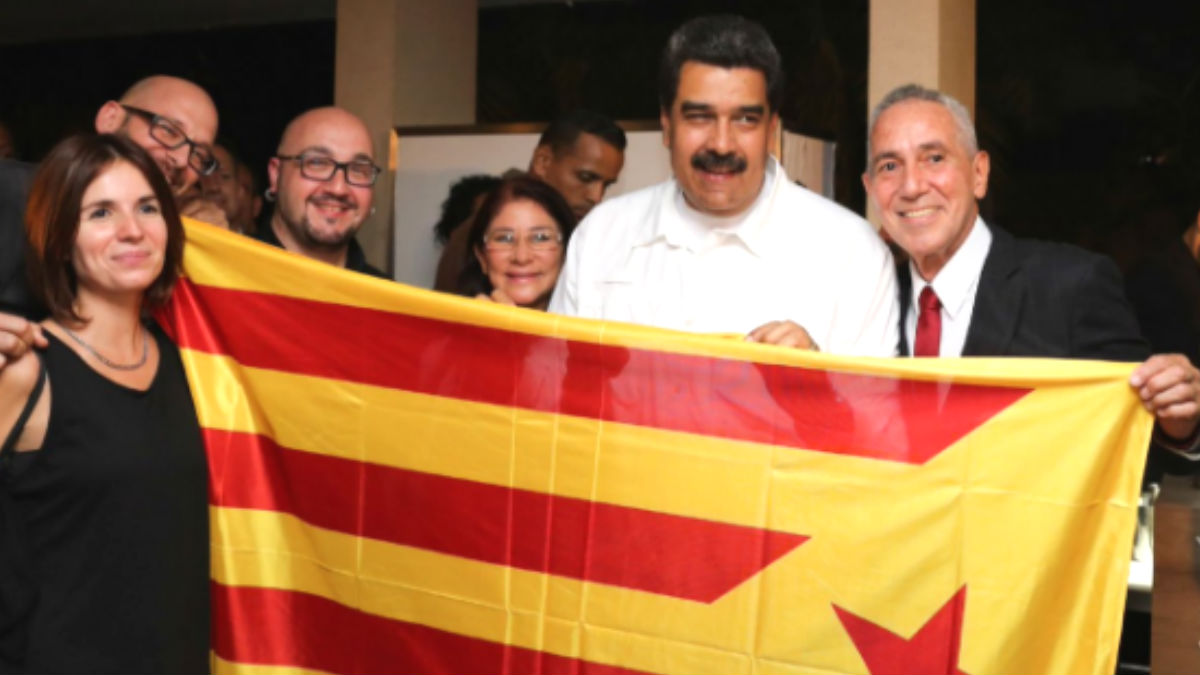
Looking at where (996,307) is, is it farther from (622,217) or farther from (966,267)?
(622,217)

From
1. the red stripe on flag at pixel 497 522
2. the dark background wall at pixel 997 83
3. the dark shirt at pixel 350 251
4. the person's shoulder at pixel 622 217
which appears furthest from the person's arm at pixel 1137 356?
the dark background wall at pixel 997 83

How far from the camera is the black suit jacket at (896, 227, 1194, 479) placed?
7.32 feet

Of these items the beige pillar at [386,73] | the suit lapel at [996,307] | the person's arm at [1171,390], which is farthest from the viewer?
the beige pillar at [386,73]

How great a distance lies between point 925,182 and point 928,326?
0.26m

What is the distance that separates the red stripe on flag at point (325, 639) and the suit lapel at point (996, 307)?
3.33ft

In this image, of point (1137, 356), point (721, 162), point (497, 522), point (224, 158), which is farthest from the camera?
point (224, 158)

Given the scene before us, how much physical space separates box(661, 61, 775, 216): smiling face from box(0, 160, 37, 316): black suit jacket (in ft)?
3.99

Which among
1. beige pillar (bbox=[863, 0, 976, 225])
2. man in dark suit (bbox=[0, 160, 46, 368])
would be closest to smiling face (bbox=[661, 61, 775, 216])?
man in dark suit (bbox=[0, 160, 46, 368])

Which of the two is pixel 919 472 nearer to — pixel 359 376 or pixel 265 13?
pixel 359 376

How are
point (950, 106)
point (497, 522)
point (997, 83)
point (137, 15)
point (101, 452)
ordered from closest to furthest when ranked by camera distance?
point (101, 452) → point (497, 522) → point (950, 106) → point (997, 83) → point (137, 15)

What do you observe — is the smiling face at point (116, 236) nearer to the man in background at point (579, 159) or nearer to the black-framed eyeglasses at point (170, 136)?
the black-framed eyeglasses at point (170, 136)

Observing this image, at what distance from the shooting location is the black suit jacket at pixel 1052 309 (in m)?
2.23

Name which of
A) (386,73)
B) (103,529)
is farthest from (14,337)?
(386,73)

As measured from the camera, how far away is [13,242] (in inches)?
88.6
